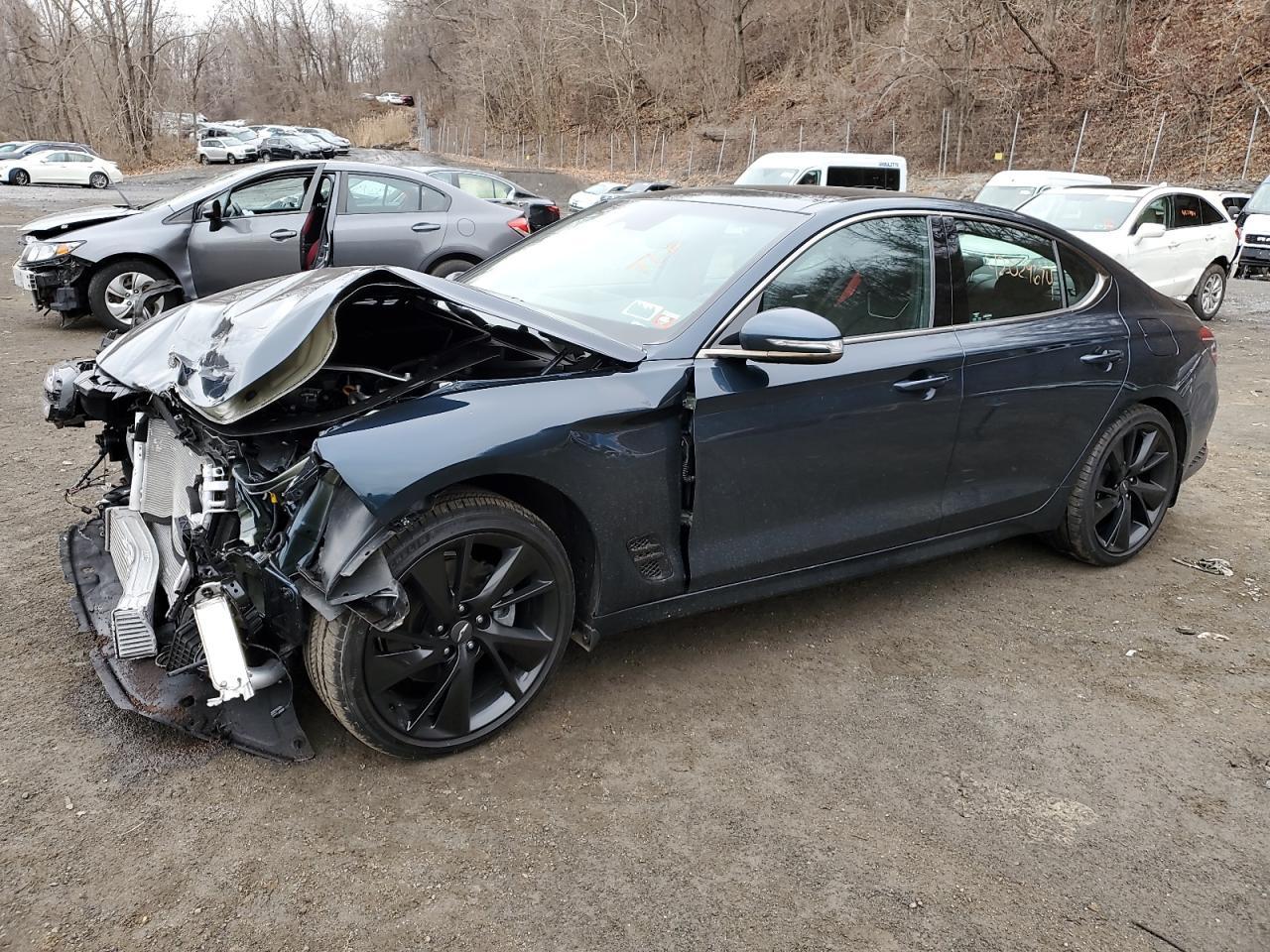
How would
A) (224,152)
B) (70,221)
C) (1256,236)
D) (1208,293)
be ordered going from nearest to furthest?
1. (70,221)
2. (1208,293)
3. (1256,236)
4. (224,152)

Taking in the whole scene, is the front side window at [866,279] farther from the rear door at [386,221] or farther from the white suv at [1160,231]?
the white suv at [1160,231]

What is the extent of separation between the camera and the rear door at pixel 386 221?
9.15m

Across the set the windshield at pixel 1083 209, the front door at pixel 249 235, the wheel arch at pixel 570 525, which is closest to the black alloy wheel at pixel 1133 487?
the wheel arch at pixel 570 525

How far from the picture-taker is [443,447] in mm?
2660

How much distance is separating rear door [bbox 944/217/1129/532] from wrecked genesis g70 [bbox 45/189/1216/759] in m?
0.02

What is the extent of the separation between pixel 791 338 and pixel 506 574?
1.12 meters

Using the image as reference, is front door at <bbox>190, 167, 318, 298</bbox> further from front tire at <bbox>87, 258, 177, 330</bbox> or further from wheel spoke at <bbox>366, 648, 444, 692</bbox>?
wheel spoke at <bbox>366, 648, 444, 692</bbox>

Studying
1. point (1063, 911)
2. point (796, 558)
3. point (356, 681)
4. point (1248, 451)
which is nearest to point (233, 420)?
point (356, 681)

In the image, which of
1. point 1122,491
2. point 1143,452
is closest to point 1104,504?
point 1122,491

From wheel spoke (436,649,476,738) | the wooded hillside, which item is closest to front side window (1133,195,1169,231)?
wheel spoke (436,649,476,738)

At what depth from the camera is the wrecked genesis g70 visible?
105 inches

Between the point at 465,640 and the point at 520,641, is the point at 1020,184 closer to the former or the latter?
the point at 520,641

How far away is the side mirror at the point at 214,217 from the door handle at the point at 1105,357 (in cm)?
762

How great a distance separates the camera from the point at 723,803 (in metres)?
2.81
